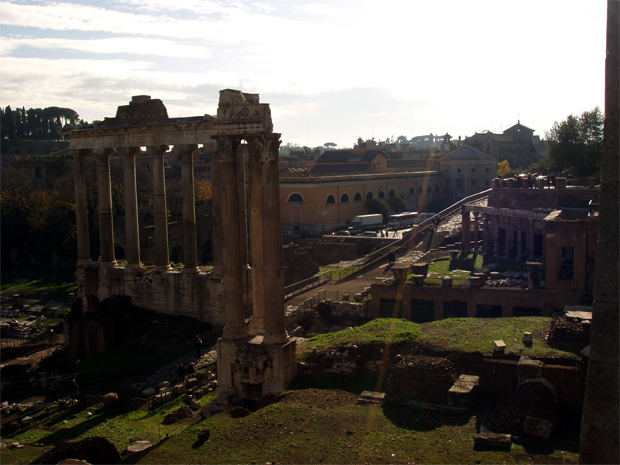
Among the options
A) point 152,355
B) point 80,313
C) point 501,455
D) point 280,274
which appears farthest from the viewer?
point 80,313

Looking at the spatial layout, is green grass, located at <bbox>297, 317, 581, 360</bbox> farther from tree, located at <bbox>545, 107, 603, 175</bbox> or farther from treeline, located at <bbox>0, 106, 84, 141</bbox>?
treeline, located at <bbox>0, 106, 84, 141</bbox>

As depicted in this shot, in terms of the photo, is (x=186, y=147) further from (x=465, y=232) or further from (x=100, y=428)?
(x=465, y=232)

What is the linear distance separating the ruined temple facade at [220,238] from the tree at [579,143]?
34.7 metres

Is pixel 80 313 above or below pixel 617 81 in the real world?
below

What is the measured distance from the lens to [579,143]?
52625 mm

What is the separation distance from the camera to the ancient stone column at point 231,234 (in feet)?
56.3

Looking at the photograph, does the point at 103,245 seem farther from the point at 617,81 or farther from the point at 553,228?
the point at 617,81

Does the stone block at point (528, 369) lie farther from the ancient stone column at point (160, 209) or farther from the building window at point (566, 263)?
the ancient stone column at point (160, 209)

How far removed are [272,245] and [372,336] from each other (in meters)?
4.08

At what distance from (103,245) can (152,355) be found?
7344 mm

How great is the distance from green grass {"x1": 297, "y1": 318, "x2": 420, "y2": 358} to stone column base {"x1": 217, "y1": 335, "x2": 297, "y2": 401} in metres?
1.17

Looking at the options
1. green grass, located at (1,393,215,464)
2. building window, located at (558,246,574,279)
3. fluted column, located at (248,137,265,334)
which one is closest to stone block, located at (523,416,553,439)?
fluted column, located at (248,137,265,334)

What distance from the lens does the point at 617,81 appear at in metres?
9.38

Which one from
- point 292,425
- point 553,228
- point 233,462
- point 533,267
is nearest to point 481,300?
point 533,267
